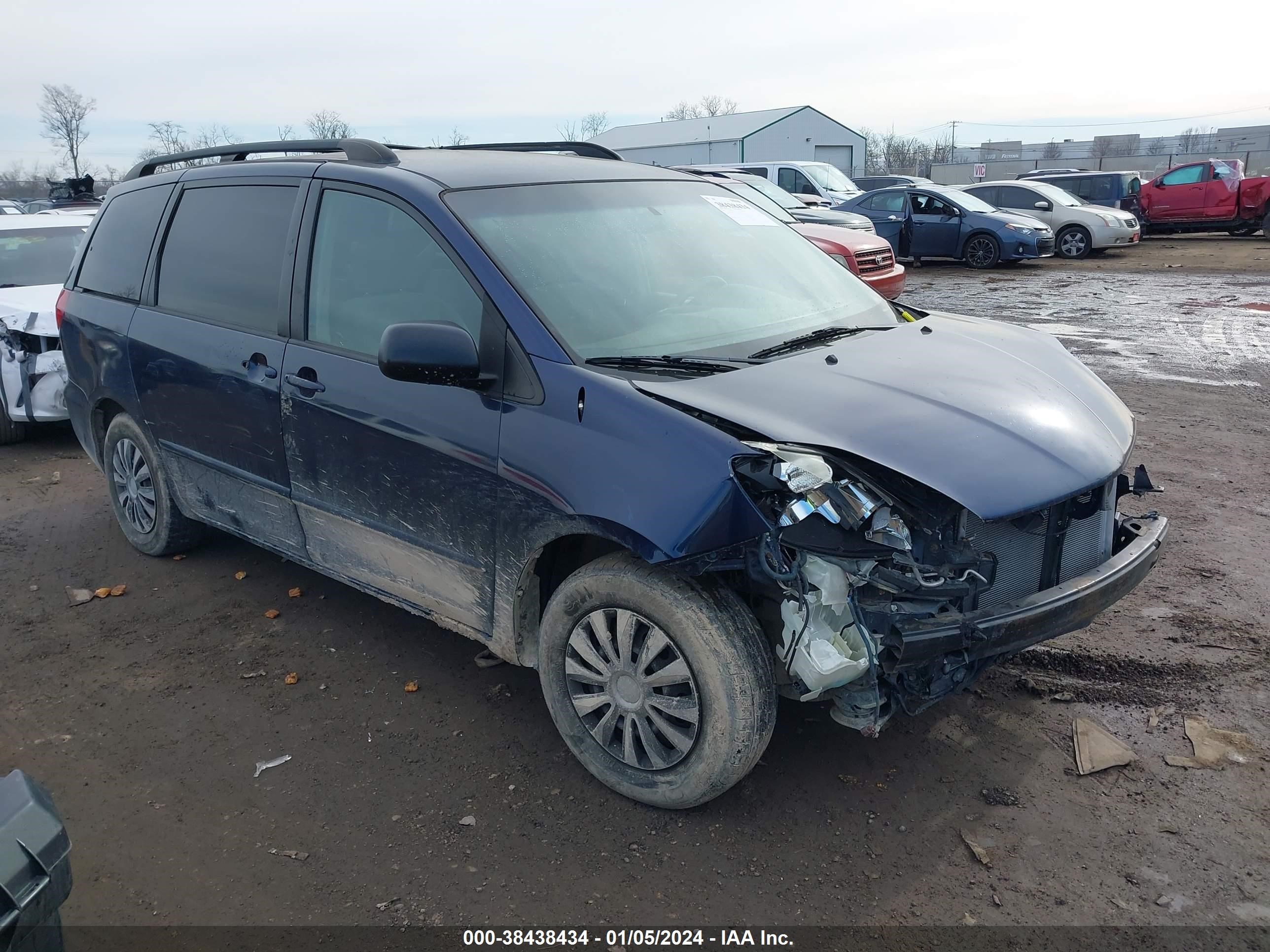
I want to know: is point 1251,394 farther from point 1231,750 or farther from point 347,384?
point 347,384

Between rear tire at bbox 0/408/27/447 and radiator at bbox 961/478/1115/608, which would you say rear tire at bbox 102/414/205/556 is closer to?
rear tire at bbox 0/408/27/447

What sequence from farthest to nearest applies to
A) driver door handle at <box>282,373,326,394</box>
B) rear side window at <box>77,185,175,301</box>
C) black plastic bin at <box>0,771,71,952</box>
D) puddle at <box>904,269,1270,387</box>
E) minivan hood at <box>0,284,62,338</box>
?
puddle at <box>904,269,1270,387</box>, minivan hood at <box>0,284,62,338</box>, rear side window at <box>77,185,175,301</box>, driver door handle at <box>282,373,326,394</box>, black plastic bin at <box>0,771,71,952</box>

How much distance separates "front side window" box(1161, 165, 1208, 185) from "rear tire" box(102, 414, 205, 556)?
2462 cm

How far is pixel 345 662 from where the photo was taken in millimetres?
4066

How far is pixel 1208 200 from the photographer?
22.8m

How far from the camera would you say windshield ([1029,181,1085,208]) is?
20.1 m

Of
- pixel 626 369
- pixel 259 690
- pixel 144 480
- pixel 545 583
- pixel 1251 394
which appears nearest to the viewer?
pixel 626 369

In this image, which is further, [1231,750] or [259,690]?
[259,690]

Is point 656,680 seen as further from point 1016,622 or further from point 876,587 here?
point 1016,622

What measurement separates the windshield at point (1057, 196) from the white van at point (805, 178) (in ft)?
12.4

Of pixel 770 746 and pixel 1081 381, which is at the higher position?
pixel 1081 381

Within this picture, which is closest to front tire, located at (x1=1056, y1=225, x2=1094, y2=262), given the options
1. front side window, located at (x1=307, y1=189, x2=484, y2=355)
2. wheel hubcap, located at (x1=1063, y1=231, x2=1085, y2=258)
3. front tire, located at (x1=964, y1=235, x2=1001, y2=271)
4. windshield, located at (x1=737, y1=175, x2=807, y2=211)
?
wheel hubcap, located at (x1=1063, y1=231, x2=1085, y2=258)

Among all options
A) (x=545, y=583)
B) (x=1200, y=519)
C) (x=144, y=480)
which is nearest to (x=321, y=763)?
(x=545, y=583)

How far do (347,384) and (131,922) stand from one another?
181 cm
